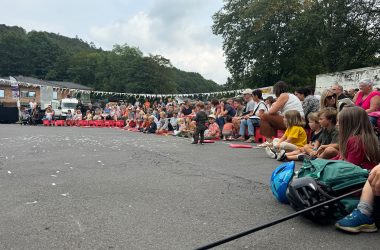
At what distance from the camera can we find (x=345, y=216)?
322 cm

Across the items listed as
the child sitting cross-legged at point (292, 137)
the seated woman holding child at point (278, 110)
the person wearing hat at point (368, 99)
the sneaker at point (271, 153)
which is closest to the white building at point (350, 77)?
the seated woman holding child at point (278, 110)

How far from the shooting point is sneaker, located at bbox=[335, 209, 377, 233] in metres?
2.98

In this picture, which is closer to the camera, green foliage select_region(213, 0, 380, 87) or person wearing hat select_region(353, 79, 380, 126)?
person wearing hat select_region(353, 79, 380, 126)

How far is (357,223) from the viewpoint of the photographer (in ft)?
9.78

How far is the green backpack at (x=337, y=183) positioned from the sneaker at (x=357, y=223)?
0.17 meters

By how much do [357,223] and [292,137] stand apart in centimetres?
444

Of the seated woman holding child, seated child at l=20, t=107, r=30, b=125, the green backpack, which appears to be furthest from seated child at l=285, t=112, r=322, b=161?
seated child at l=20, t=107, r=30, b=125

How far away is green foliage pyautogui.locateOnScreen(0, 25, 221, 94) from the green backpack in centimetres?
7493

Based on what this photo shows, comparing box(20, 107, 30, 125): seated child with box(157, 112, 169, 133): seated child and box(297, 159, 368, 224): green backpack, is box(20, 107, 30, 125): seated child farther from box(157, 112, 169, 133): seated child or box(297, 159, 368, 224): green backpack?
box(297, 159, 368, 224): green backpack

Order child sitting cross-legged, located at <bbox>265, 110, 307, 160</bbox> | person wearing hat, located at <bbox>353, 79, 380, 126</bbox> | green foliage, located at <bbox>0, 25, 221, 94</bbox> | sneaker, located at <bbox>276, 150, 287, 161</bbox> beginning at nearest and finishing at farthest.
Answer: person wearing hat, located at <bbox>353, 79, 380, 126</bbox> < sneaker, located at <bbox>276, 150, 287, 161</bbox> < child sitting cross-legged, located at <bbox>265, 110, 307, 160</bbox> < green foliage, located at <bbox>0, 25, 221, 94</bbox>

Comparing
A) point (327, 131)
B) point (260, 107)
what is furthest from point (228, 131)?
point (327, 131)

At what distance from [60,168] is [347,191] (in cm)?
474

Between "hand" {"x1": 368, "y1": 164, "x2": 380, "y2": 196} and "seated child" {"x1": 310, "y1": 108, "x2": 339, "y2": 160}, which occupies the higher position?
"seated child" {"x1": 310, "y1": 108, "x2": 339, "y2": 160}

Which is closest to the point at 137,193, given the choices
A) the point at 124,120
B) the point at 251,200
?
the point at 251,200
